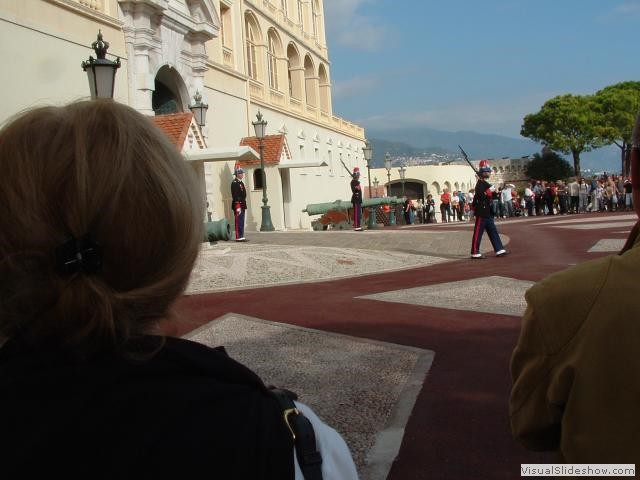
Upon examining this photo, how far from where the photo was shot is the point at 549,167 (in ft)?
224

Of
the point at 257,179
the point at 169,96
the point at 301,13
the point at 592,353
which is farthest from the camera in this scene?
the point at 301,13

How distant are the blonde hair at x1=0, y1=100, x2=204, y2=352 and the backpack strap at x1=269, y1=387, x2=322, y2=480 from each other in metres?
0.32

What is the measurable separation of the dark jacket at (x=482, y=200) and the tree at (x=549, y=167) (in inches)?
2310

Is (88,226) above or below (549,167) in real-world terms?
below

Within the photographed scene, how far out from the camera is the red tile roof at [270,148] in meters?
26.2

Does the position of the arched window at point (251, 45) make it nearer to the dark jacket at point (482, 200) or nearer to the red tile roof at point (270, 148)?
the red tile roof at point (270, 148)

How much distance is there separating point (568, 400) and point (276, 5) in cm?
3652

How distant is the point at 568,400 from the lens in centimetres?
127

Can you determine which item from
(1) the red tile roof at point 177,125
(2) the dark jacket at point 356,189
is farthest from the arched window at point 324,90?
(1) the red tile roof at point 177,125

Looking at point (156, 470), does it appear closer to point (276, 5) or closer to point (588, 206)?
point (588, 206)

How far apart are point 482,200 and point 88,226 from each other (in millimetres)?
11660

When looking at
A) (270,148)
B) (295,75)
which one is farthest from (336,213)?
(295,75)

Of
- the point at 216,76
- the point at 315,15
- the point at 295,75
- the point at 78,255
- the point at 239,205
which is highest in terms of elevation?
the point at 315,15

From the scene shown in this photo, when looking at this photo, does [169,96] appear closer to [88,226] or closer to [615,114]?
[88,226]
